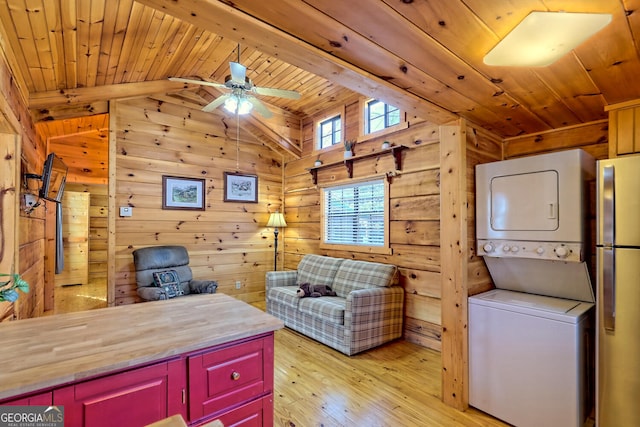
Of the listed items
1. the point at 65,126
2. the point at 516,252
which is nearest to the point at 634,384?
the point at 516,252

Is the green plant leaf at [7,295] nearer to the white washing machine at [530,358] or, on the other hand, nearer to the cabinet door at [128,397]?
the cabinet door at [128,397]

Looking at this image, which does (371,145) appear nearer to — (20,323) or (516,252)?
(516,252)

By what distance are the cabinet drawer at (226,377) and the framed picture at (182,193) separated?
347cm

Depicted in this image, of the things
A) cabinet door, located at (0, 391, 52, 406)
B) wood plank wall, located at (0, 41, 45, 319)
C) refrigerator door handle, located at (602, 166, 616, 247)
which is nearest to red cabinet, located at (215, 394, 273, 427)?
cabinet door, located at (0, 391, 52, 406)

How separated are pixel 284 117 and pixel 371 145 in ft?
5.60

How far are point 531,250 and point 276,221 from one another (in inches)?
142

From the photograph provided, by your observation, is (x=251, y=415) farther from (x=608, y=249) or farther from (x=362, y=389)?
(x=608, y=249)

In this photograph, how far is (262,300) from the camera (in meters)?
5.04

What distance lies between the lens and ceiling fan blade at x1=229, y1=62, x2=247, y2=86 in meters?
2.46

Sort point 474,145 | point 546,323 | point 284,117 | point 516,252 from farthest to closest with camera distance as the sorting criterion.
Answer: point 284,117, point 474,145, point 516,252, point 546,323

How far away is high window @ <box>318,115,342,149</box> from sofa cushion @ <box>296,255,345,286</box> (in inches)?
66.5

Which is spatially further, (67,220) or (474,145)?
(67,220)

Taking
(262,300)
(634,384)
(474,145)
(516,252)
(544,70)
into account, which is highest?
(544,70)

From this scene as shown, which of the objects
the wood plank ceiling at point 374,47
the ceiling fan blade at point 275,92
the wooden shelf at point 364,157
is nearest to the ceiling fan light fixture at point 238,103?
the ceiling fan blade at point 275,92
